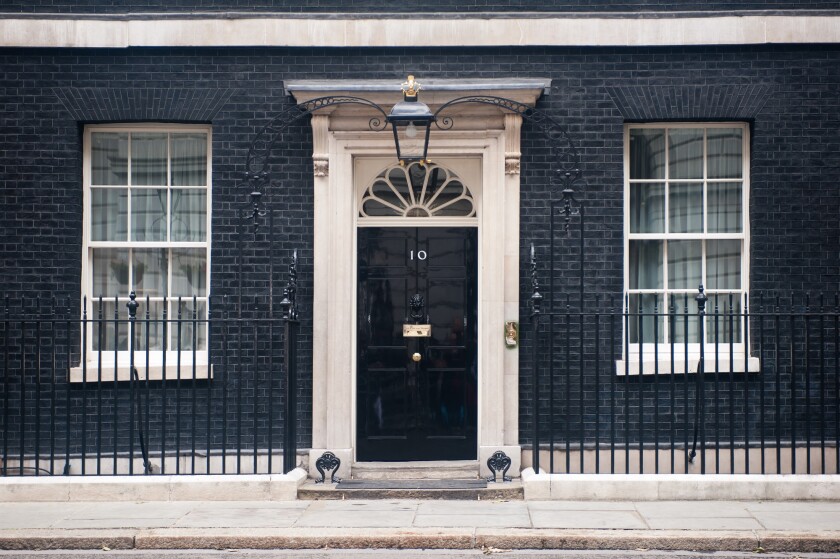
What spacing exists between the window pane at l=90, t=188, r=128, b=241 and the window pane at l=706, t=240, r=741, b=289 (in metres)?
5.78

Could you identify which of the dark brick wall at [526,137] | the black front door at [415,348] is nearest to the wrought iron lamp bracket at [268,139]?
the dark brick wall at [526,137]

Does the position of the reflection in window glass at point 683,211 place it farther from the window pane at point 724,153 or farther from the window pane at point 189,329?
the window pane at point 189,329

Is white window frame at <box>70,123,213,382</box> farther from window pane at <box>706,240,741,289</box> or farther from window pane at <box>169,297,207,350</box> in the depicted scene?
window pane at <box>706,240,741,289</box>

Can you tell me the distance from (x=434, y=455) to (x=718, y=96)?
14.5 feet

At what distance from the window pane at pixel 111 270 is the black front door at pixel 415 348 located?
234 centimetres

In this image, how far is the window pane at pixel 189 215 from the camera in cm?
1057

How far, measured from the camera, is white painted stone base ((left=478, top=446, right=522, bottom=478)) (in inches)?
394

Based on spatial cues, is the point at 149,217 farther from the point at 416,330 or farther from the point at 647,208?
the point at 647,208

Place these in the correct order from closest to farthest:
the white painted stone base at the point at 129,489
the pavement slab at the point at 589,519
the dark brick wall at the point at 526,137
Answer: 1. the pavement slab at the point at 589,519
2. the white painted stone base at the point at 129,489
3. the dark brick wall at the point at 526,137

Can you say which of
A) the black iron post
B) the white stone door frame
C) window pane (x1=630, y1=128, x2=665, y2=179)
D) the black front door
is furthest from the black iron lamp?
the black iron post

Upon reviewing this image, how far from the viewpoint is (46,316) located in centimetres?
1031

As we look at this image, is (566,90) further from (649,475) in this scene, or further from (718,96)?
(649,475)

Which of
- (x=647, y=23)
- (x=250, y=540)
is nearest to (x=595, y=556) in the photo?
(x=250, y=540)

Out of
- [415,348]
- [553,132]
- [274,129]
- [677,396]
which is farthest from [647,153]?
[274,129]
